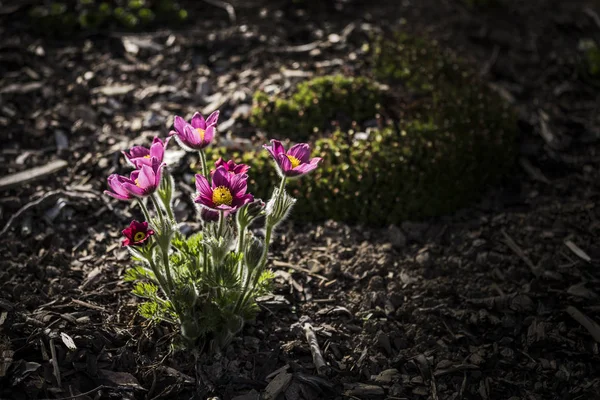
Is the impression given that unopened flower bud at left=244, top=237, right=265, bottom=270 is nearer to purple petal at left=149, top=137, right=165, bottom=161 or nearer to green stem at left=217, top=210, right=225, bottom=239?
green stem at left=217, top=210, right=225, bottom=239

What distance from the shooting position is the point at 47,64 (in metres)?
5.75

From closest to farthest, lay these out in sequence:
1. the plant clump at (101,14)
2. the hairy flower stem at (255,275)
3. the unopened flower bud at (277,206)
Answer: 1. the unopened flower bud at (277,206)
2. the hairy flower stem at (255,275)
3. the plant clump at (101,14)

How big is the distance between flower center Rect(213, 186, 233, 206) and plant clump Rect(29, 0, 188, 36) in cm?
405

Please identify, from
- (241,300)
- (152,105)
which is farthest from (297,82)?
(241,300)

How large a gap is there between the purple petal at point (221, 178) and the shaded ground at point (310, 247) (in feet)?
3.24

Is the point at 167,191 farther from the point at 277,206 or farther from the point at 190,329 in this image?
the point at 190,329

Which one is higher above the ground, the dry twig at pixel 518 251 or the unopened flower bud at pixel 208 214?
the unopened flower bud at pixel 208 214

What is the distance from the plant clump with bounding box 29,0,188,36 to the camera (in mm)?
6098

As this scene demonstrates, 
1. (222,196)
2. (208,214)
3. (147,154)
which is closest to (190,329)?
(208,214)

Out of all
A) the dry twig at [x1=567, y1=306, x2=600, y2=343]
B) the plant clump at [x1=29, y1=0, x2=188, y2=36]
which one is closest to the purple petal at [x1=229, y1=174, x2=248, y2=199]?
the dry twig at [x1=567, y1=306, x2=600, y2=343]

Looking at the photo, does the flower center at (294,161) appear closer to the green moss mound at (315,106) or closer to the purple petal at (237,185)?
the purple petal at (237,185)

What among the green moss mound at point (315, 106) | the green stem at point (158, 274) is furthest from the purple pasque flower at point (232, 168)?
the green moss mound at point (315, 106)

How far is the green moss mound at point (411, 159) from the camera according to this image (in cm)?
450

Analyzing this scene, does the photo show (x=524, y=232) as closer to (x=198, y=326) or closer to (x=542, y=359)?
(x=542, y=359)
